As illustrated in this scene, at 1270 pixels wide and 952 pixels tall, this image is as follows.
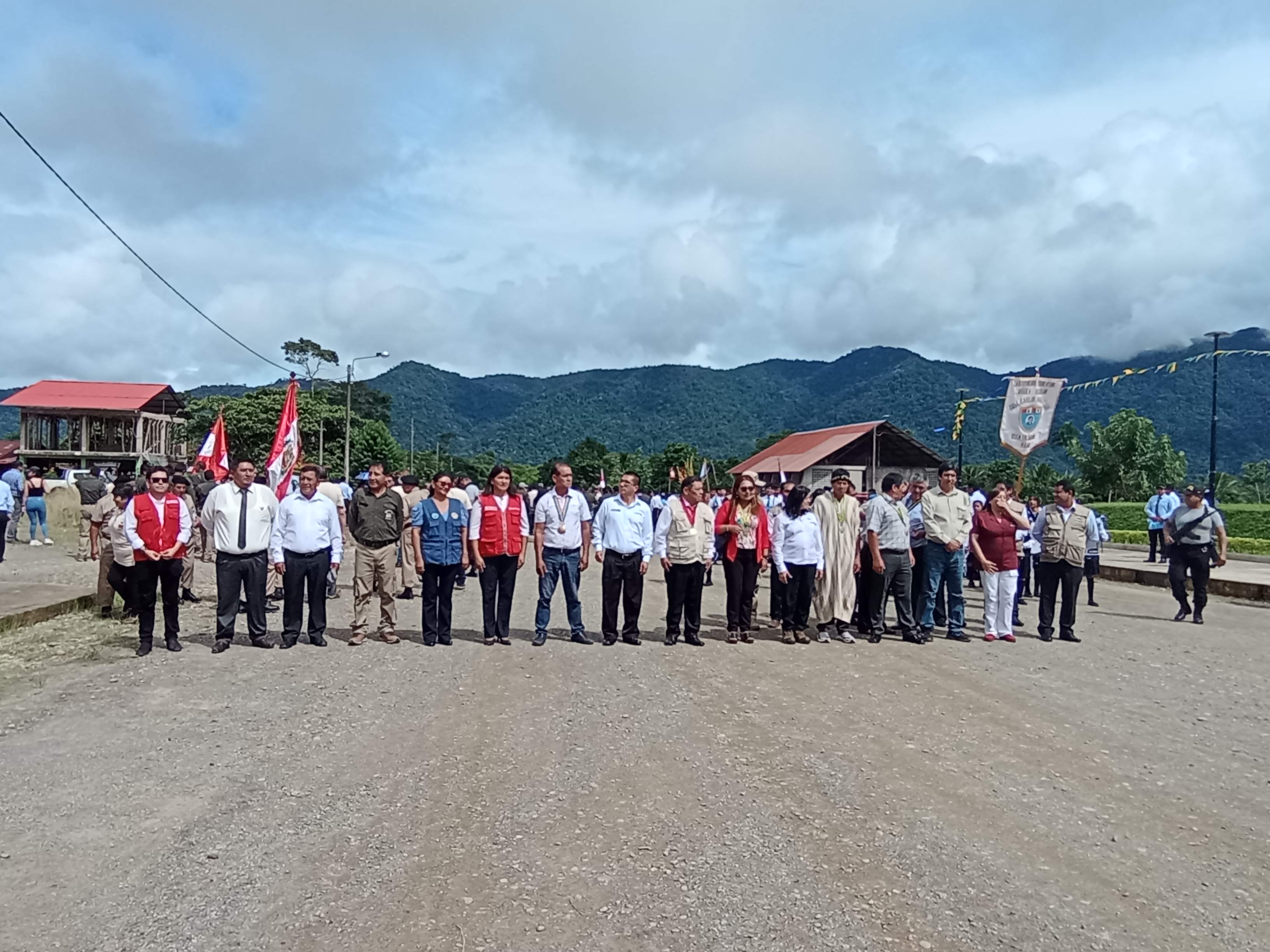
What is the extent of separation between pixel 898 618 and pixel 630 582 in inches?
125

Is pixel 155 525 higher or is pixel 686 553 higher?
pixel 155 525

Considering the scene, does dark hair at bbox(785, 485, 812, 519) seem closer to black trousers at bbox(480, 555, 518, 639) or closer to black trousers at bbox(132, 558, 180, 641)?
black trousers at bbox(480, 555, 518, 639)

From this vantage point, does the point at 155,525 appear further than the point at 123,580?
No

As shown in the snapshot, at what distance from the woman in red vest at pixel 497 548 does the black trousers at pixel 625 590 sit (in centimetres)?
94

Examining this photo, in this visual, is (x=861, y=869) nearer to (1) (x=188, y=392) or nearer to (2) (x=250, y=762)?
(2) (x=250, y=762)

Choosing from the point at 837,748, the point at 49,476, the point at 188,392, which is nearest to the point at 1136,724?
the point at 837,748

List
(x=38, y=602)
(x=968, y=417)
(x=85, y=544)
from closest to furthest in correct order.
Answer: (x=38, y=602) → (x=85, y=544) → (x=968, y=417)

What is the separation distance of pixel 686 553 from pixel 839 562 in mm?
1790

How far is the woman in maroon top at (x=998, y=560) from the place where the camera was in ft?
36.4

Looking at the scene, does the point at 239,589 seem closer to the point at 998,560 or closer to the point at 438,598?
the point at 438,598

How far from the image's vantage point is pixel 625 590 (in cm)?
1062

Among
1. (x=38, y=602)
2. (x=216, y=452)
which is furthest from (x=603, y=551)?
(x=216, y=452)

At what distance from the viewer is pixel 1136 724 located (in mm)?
7129

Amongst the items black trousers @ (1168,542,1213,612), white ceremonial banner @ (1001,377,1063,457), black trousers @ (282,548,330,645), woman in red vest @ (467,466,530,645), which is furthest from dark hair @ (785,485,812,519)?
white ceremonial banner @ (1001,377,1063,457)
